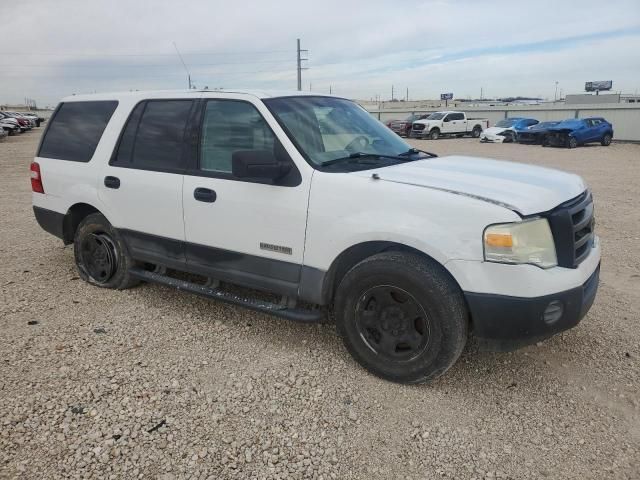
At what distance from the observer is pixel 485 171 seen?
11.4ft

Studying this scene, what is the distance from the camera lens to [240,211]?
3.60 m

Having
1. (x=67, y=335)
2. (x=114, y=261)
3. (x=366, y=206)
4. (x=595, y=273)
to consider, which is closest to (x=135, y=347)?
(x=67, y=335)

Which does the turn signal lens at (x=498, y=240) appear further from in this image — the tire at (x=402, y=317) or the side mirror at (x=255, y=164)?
the side mirror at (x=255, y=164)

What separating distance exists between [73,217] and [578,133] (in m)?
26.0

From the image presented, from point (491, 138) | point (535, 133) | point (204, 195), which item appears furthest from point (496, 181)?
point (491, 138)

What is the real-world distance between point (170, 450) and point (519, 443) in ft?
6.10

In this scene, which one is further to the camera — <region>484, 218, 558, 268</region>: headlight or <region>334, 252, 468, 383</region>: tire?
<region>334, 252, 468, 383</region>: tire

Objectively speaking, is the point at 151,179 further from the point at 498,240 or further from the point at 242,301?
the point at 498,240

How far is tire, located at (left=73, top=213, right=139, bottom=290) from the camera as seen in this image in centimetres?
461

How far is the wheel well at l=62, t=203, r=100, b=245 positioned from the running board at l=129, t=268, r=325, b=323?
824mm

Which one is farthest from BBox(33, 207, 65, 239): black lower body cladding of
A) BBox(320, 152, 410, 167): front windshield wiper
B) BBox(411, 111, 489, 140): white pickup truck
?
BBox(411, 111, 489, 140): white pickup truck

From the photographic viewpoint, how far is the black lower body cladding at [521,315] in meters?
2.78

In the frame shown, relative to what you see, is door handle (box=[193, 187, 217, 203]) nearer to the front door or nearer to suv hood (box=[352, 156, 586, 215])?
the front door

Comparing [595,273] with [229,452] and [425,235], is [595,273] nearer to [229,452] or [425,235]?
[425,235]
